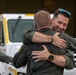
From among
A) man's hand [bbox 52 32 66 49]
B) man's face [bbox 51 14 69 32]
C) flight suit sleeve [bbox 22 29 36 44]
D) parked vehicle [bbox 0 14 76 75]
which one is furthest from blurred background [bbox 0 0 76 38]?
man's hand [bbox 52 32 66 49]

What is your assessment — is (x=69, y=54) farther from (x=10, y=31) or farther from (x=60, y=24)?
(x=10, y=31)

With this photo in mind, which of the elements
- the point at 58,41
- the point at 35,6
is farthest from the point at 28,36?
the point at 35,6

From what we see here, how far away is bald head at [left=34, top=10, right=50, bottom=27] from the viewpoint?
323 centimetres

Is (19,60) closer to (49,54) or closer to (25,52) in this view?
(25,52)

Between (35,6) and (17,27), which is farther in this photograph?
(35,6)

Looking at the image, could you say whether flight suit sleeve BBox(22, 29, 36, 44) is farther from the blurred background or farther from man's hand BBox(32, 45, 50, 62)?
the blurred background

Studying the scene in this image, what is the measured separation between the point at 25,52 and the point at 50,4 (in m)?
19.8

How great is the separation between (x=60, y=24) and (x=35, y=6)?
1890cm

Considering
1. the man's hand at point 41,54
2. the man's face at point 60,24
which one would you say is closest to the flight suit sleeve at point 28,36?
the man's hand at point 41,54

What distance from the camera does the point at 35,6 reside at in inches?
880

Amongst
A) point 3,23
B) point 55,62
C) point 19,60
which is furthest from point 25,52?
point 3,23

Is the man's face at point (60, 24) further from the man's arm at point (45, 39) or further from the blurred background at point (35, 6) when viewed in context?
the blurred background at point (35, 6)

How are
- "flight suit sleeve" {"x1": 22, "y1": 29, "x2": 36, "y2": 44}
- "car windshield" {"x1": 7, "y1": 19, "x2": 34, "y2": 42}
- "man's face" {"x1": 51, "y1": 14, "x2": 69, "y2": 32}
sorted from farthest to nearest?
1. "car windshield" {"x1": 7, "y1": 19, "x2": 34, "y2": 42}
2. "man's face" {"x1": 51, "y1": 14, "x2": 69, "y2": 32}
3. "flight suit sleeve" {"x1": 22, "y1": 29, "x2": 36, "y2": 44}

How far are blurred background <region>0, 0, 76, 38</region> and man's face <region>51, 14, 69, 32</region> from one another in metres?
18.0
